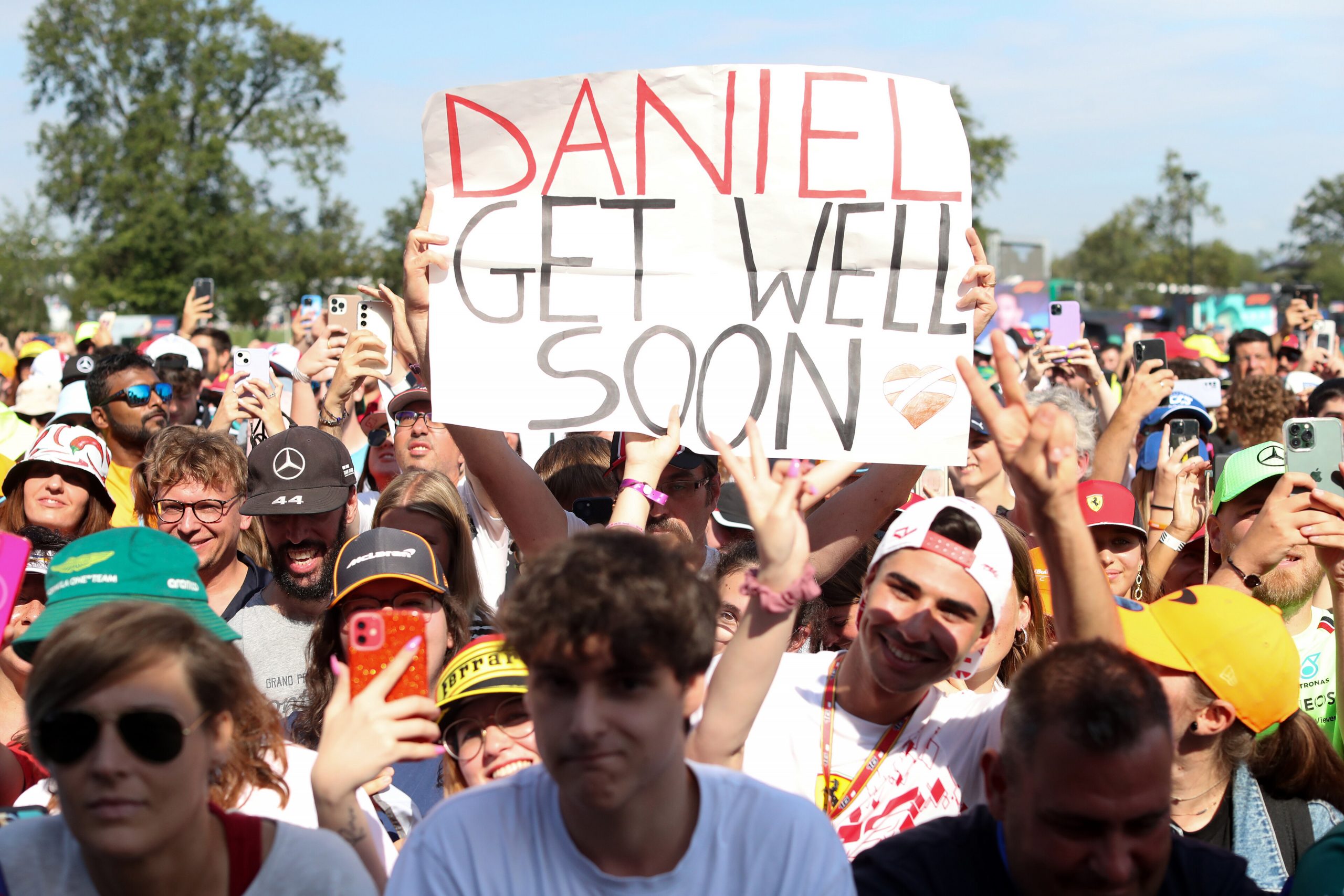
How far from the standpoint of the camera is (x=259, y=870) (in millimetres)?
2137

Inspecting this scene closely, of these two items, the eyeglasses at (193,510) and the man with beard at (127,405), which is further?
the man with beard at (127,405)

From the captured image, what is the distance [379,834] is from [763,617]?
0.93 meters

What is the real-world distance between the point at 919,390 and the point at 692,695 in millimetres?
1644

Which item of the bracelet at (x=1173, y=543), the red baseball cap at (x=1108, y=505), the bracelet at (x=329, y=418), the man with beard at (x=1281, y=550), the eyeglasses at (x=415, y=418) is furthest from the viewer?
the bracelet at (x=329, y=418)

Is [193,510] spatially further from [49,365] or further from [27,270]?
[27,270]

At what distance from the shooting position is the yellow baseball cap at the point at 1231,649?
2986 millimetres

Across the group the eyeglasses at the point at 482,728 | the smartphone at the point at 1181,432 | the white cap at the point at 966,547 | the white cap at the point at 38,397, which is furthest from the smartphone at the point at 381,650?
the white cap at the point at 38,397

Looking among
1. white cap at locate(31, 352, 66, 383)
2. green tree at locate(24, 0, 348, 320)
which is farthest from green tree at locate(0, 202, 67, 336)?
white cap at locate(31, 352, 66, 383)

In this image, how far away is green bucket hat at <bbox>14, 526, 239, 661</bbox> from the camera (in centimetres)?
250

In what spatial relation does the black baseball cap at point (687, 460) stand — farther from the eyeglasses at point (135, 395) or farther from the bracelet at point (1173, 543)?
the eyeglasses at point (135, 395)

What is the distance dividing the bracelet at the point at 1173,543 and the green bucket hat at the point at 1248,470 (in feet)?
1.66

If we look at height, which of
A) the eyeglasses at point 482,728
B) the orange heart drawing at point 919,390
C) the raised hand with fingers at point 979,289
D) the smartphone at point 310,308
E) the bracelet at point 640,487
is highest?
the raised hand with fingers at point 979,289

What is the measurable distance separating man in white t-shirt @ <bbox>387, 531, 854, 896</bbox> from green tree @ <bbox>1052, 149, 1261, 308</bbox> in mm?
55832

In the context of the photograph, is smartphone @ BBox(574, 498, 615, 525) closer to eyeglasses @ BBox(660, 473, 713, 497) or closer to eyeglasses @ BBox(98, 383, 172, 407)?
eyeglasses @ BBox(660, 473, 713, 497)
